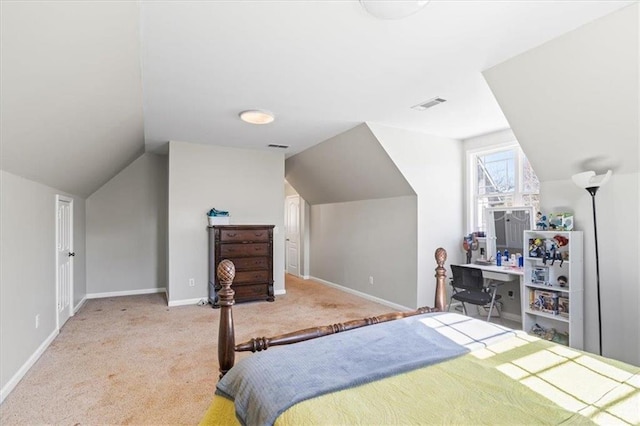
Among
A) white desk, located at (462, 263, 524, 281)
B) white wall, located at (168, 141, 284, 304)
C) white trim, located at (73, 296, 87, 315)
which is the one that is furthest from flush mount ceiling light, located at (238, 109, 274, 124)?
white trim, located at (73, 296, 87, 315)

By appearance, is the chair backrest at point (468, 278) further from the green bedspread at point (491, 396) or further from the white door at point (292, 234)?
the white door at point (292, 234)

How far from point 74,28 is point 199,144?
3692 millimetres

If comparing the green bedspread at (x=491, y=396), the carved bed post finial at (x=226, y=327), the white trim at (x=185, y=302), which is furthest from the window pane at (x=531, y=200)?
the white trim at (x=185, y=302)

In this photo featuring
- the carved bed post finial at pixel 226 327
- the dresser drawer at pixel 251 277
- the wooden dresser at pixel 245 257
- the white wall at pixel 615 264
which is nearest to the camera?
the carved bed post finial at pixel 226 327

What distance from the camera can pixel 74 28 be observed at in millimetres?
1708

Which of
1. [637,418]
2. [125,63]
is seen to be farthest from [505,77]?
[125,63]

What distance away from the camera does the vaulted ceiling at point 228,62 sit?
6.03 feet

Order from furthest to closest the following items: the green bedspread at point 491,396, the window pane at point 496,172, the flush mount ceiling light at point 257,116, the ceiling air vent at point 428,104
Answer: the window pane at point 496,172 < the flush mount ceiling light at point 257,116 < the ceiling air vent at point 428,104 < the green bedspread at point 491,396

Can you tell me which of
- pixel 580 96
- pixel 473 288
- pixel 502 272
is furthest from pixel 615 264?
pixel 580 96

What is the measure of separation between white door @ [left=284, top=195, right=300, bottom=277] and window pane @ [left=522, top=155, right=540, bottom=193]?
15.3 ft

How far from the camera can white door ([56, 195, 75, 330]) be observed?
395 centimetres

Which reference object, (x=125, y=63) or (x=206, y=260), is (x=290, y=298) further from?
(x=125, y=63)

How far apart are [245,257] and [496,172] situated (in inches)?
155

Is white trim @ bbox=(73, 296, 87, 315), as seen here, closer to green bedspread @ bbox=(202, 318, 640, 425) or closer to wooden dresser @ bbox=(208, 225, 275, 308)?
wooden dresser @ bbox=(208, 225, 275, 308)
